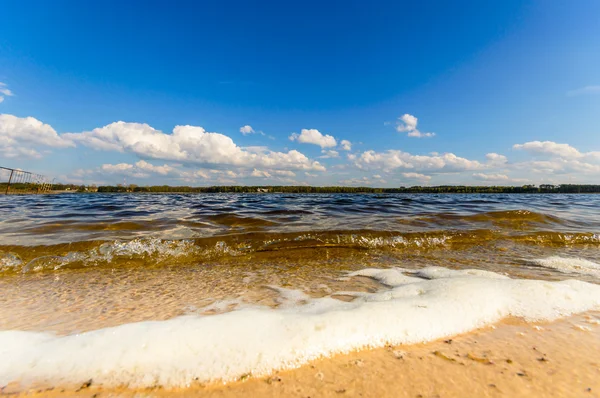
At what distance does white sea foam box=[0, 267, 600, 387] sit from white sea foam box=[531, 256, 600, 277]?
1.60 metres

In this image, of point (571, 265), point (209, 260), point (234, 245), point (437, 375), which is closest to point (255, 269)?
point (209, 260)

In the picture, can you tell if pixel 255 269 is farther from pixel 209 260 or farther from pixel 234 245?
pixel 234 245

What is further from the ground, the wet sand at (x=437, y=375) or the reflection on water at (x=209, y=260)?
the wet sand at (x=437, y=375)

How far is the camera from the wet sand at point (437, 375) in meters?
1.51

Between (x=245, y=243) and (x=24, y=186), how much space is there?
7157 centimetres

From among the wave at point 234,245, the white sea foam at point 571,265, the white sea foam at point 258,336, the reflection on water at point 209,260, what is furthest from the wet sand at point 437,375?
the wave at point 234,245

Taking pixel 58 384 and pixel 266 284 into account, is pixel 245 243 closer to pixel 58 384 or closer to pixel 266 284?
pixel 266 284

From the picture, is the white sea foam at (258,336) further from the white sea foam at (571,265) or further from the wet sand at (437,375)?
the white sea foam at (571,265)

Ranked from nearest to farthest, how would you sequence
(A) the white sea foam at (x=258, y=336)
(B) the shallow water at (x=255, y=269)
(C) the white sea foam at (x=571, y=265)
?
(A) the white sea foam at (x=258, y=336) < (B) the shallow water at (x=255, y=269) < (C) the white sea foam at (x=571, y=265)

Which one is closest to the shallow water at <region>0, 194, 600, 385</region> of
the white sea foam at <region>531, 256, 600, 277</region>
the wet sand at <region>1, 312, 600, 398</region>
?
the white sea foam at <region>531, 256, 600, 277</region>

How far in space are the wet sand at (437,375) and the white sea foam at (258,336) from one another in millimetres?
104

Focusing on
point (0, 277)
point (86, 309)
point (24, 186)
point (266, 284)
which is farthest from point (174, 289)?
point (24, 186)

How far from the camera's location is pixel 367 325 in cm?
226

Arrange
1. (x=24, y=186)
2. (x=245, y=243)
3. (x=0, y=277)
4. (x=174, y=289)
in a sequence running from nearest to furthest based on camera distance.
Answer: (x=174, y=289), (x=0, y=277), (x=245, y=243), (x=24, y=186)
